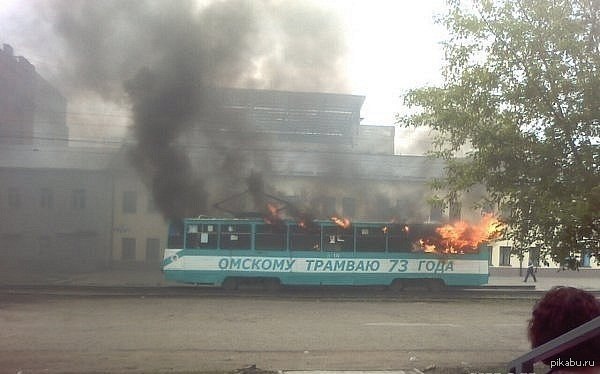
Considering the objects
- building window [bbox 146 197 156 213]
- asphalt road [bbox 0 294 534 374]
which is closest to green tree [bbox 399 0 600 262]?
asphalt road [bbox 0 294 534 374]

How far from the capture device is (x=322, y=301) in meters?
13.3

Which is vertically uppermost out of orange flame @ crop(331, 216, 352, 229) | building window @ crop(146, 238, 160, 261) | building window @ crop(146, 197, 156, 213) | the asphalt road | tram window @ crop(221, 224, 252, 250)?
building window @ crop(146, 197, 156, 213)

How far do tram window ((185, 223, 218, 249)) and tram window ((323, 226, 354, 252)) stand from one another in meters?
3.22

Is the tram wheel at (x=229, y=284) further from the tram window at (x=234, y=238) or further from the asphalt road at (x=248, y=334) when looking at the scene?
the asphalt road at (x=248, y=334)

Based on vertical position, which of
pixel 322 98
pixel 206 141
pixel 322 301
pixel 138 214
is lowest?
pixel 322 301

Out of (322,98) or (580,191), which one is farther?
(322,98)

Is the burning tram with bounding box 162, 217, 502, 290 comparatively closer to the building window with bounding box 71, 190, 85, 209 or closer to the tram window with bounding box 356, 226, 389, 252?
the tram window with bounding box 356, 226, 389, 252

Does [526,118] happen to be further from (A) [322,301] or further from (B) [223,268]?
(B) [223,268]

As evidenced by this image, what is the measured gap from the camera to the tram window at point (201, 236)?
555 inches

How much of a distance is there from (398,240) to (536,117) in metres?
9.65

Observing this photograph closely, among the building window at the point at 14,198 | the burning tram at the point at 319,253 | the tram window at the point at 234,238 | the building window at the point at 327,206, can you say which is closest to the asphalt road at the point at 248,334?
the burning tram at the point at 319,253

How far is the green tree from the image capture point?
15.5 ft

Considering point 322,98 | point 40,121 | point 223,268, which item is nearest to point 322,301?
point 223,268

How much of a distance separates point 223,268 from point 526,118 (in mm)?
10492
